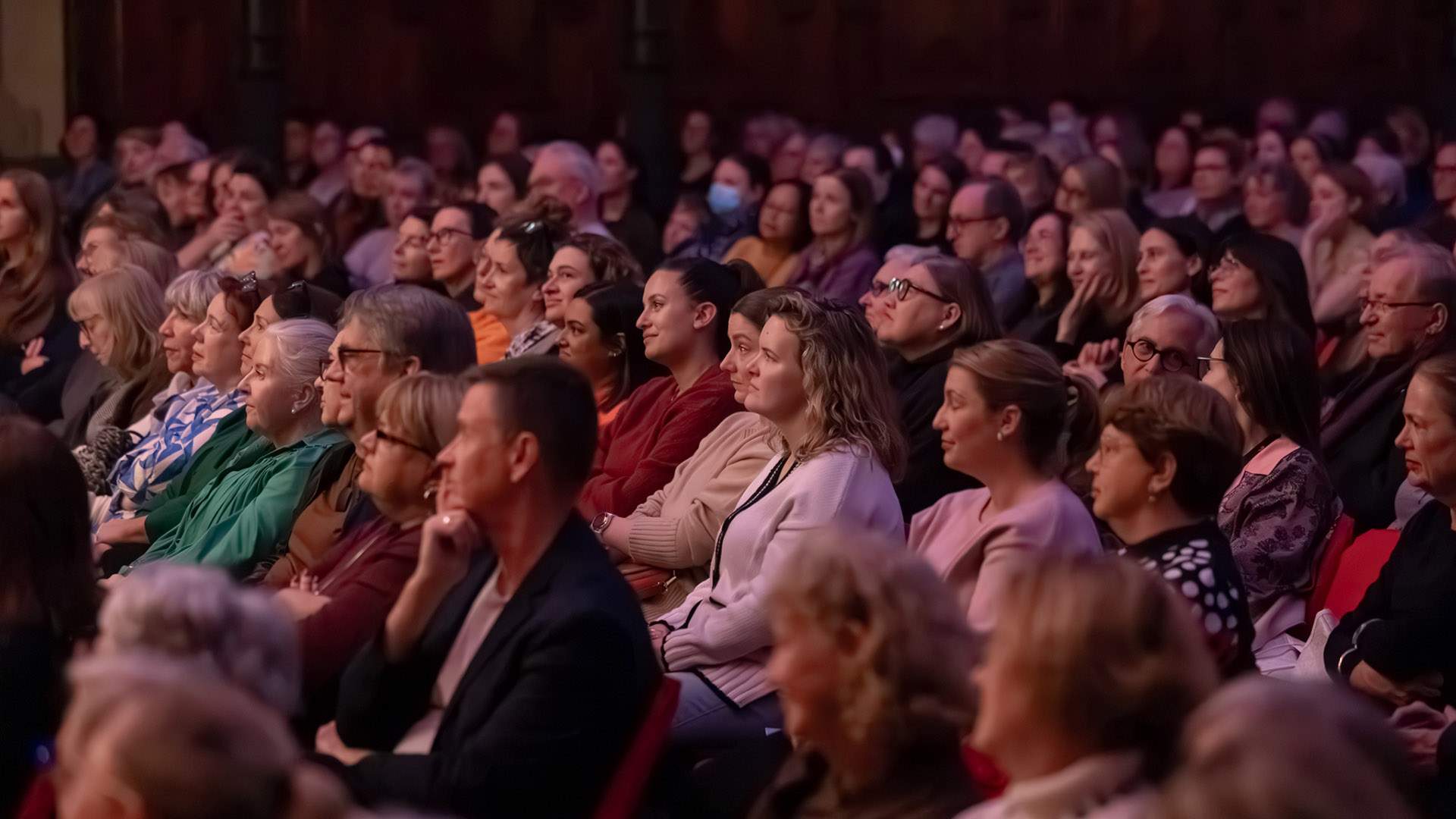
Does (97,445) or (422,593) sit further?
(97,445)

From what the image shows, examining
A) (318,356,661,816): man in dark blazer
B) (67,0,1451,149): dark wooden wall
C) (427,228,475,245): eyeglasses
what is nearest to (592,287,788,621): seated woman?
(318,356,661,816): man in dark blazer

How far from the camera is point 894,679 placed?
249 cm

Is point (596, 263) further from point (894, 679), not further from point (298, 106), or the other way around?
point (298, 106)

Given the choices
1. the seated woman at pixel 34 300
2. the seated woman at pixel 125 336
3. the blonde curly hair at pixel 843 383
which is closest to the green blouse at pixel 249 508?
the blonde curly hair at pixel 843 383

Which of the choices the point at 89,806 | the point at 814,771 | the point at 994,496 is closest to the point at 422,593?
the point at 814,771

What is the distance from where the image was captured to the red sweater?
15.5 ft

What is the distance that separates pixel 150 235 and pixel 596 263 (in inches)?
95.0

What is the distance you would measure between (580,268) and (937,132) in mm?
6691

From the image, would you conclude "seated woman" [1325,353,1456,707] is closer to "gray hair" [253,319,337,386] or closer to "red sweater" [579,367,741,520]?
"red sweater" [579,367,741,520]

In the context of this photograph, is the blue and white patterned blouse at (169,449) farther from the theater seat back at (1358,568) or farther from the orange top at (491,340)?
the theater seat back at (1358,568)

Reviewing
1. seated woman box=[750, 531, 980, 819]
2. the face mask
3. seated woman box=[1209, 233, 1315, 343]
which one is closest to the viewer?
seated woman box=[750, 531, 980, 819]

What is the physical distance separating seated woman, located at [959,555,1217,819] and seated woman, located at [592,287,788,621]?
2.12m

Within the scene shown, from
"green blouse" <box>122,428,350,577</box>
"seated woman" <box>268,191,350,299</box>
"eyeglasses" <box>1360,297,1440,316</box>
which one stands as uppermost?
"eyeglasses" <box>1360,297,1440,316</box>

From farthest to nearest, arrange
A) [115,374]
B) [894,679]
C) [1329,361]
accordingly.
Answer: [1329,361] → [115,374] → [894,679]
